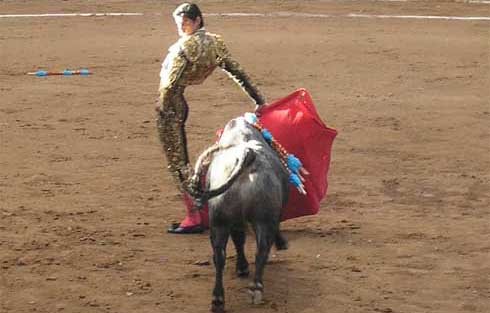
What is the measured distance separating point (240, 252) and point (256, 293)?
18.6 inches

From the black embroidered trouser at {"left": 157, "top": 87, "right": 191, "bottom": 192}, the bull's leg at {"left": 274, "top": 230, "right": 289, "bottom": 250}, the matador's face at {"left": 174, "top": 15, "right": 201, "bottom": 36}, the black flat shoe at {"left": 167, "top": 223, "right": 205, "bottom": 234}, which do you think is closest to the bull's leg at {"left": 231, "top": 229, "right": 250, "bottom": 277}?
the bull's leg at {"left": 274, "top": 230, "right": 289, "bottom": 250}

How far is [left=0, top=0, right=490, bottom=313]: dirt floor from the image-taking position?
6988 mm

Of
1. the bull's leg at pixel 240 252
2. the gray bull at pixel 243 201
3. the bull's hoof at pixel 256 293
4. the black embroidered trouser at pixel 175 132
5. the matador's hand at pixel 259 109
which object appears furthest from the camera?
the matador's hand at pixel 259 109

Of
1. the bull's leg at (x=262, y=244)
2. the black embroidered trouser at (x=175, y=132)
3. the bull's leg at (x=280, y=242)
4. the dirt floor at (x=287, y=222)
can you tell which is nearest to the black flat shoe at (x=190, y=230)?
the dirt floor at (x=287, y=222)

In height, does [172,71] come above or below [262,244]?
above

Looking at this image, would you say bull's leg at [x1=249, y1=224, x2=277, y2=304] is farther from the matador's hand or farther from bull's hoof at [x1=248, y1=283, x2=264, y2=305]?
the matador's hand

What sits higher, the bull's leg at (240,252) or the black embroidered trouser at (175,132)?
the black embroidered trouser at (175,132)

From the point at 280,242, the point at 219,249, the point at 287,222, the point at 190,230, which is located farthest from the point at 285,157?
the point at 287,222

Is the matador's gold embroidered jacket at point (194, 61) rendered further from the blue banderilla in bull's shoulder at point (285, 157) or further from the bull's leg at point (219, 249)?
the bull's leg at point (219, 249)

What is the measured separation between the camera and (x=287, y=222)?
27.4 ft

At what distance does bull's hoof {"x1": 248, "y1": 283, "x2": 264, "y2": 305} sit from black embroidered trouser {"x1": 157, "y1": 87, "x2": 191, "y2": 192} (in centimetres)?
110

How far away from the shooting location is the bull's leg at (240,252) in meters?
6.92

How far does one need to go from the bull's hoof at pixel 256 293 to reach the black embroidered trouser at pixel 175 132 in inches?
43.3

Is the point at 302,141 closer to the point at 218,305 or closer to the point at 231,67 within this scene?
the point at 231,67
